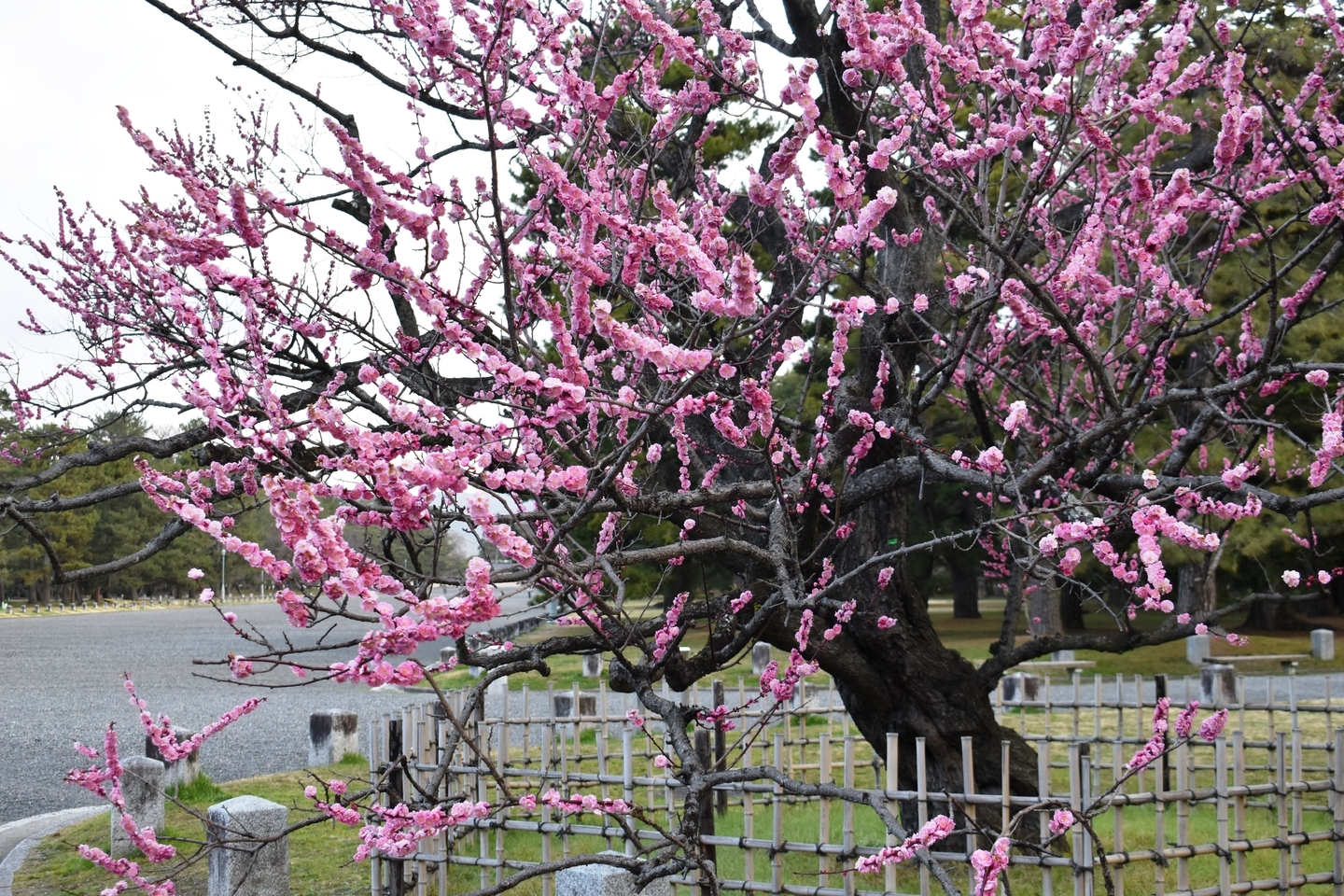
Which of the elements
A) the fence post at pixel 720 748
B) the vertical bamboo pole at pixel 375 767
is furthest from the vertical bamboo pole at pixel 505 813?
the fence post at pixel 720 748

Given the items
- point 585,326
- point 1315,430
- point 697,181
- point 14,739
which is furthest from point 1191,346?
point 14,739

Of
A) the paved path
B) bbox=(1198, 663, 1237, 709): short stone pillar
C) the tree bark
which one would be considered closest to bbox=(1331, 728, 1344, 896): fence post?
the paved path

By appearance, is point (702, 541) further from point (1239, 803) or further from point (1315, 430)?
point (1315, 430)

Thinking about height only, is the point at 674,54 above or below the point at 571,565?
above

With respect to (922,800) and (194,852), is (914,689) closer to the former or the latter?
(922,800)

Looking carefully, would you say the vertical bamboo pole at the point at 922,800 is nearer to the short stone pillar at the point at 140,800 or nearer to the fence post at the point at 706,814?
the fence post at the point at 706,814

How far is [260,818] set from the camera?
604 centimetres

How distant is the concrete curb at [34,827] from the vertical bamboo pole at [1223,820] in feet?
25.6

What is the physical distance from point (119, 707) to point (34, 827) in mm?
8457

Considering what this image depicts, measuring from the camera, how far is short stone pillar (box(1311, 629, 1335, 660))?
2000 centimetres

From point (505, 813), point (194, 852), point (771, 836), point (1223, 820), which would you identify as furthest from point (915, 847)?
point (771, 836)

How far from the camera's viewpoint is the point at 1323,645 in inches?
790

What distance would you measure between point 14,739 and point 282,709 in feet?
14.4

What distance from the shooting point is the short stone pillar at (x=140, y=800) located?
7.68 m
